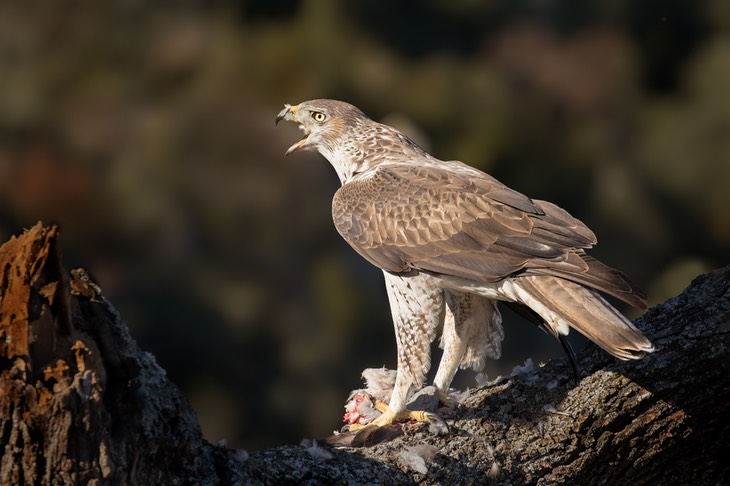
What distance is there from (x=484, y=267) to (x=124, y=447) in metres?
1.54

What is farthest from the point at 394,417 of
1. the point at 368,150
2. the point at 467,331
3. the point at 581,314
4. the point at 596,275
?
the point at 368,150

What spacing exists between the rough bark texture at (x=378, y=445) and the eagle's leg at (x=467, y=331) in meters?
0.48

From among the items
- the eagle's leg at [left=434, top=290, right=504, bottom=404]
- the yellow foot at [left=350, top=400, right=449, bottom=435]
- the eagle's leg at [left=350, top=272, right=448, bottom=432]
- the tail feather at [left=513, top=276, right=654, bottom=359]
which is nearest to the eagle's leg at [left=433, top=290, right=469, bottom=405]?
the eagle's leg at [left=434, top=290, right=504, bottom=404]

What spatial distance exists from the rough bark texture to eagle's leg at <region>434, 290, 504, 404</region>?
483 millimetres

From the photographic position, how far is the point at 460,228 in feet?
11.1

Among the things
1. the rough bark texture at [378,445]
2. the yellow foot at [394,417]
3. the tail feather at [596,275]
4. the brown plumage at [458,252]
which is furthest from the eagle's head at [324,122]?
the rough bark texture at [378,445]

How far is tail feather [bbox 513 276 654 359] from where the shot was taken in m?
2.80

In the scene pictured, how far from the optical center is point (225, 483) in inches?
89.3

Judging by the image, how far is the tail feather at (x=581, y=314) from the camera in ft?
9.20

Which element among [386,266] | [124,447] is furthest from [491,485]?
[124,447]

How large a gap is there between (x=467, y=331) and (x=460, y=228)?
0.48 meters

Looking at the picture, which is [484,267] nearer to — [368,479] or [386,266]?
[386,266]

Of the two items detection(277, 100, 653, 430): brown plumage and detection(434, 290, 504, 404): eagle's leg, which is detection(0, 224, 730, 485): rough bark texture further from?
detection(434, 290, 504, 404): eagle's leg

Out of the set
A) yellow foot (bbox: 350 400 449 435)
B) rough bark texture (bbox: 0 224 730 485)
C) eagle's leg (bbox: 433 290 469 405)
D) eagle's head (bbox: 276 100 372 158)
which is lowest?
rough bark texture (bbox: 0 224 730 485)
